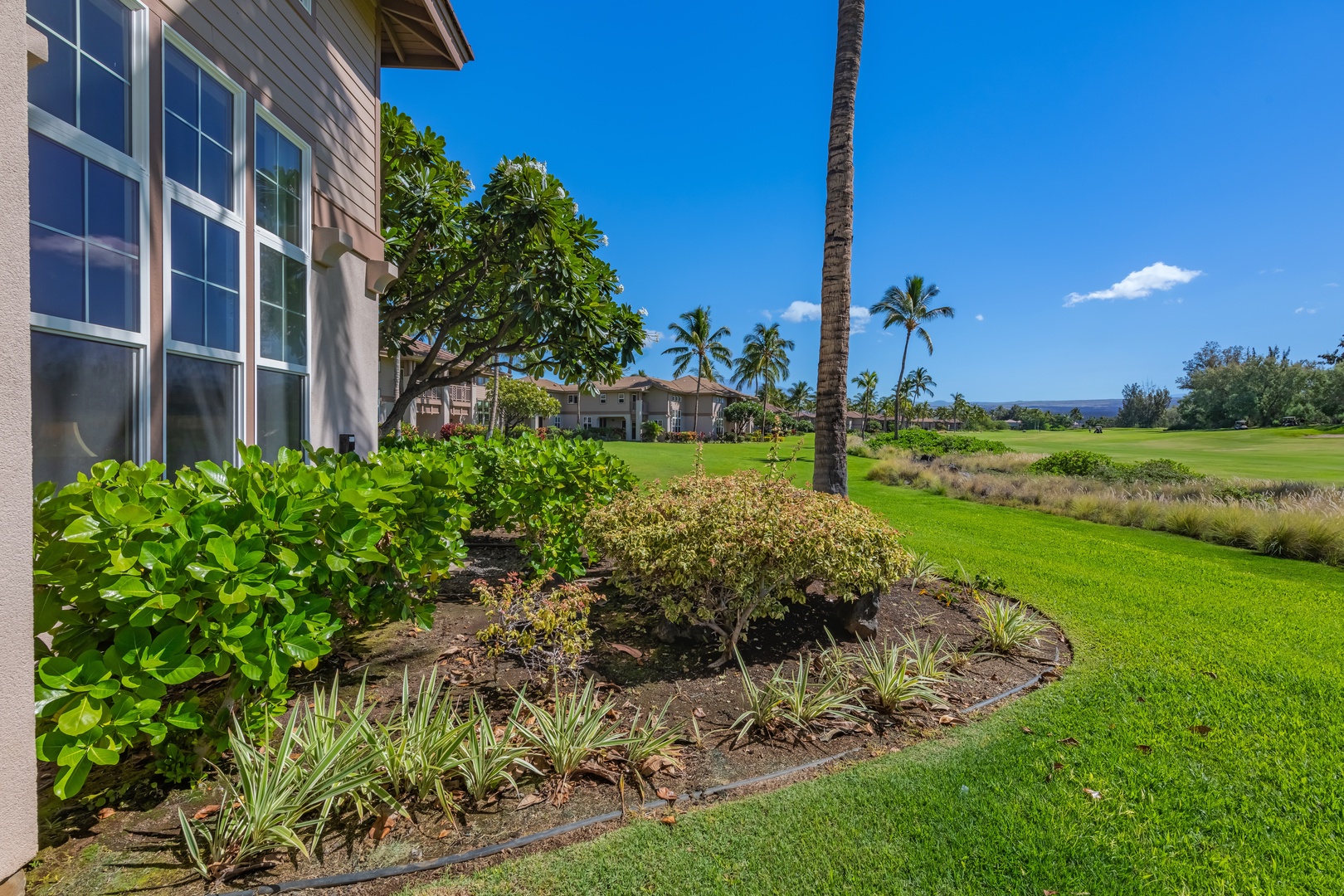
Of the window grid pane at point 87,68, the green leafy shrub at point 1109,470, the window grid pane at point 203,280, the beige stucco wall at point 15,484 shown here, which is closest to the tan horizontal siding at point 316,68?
the window grid pane at point 87,68

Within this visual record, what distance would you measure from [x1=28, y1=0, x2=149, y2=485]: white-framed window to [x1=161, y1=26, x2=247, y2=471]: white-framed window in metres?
0.24

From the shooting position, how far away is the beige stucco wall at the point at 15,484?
2002 millimetres

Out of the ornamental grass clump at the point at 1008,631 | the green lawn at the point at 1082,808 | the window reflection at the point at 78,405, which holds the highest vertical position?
the window reflection at the point at 78,405

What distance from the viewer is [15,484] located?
2047 mm

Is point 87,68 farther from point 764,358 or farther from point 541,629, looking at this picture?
point 764,358

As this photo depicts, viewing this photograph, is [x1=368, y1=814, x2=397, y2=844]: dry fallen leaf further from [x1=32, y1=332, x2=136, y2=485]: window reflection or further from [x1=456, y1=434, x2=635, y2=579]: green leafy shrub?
[x1=456, y1=434, x2=635, y2=579]: green leafy shrub

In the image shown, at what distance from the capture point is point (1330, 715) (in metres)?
3.66

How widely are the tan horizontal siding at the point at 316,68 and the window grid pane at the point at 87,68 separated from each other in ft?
1.69

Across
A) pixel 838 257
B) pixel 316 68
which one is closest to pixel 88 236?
pixel 316 68

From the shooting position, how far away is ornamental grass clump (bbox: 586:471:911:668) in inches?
160

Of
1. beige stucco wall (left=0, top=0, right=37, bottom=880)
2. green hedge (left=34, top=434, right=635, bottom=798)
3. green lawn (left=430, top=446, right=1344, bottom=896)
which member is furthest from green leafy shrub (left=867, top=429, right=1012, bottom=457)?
beige stucco wall (left=0, top=0, right=37, bottom=880)

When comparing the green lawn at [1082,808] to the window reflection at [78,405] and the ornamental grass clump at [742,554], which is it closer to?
the ornamental grass clump at [742,554]

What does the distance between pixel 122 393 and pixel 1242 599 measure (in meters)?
10.9

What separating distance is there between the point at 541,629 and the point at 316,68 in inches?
251
